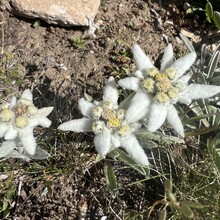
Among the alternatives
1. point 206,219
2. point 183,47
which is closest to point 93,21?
point 183,47

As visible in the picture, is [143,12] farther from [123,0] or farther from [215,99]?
[215,99]

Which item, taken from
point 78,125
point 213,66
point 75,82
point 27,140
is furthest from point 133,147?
point 75,82

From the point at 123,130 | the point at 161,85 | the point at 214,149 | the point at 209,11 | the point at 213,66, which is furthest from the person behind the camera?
the point at 209,11

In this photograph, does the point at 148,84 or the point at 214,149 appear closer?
the point at 148,84

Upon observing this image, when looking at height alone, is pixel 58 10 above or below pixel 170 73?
below

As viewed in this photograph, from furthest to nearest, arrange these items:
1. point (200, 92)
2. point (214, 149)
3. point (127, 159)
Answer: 1. point (214, 149)
2. point (127, 159)
3. point (200, 92)

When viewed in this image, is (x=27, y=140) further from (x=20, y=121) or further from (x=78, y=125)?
(x=78, y=125)

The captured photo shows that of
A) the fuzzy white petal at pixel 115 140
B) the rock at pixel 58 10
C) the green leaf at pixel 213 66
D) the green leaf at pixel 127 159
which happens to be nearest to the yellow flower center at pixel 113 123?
the fuzzy white petal at pixel 115 140

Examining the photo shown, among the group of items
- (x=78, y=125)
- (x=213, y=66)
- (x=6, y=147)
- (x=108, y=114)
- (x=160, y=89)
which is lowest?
(x=6, y=147)
